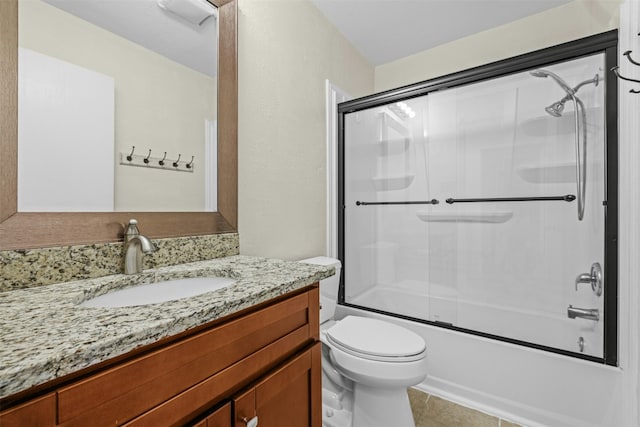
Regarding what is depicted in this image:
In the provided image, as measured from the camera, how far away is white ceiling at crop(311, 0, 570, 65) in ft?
6.28

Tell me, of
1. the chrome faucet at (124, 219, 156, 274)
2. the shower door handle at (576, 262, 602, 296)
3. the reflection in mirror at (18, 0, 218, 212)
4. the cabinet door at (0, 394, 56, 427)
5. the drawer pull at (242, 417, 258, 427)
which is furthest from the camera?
the shower door handle at (576, 262, 602, 296)

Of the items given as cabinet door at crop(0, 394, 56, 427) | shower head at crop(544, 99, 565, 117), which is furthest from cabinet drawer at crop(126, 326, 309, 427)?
shower head at crop(544, 99, 565, 117)

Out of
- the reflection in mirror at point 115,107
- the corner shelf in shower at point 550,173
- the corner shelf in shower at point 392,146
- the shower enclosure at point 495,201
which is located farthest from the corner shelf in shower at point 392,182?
the reflection in mirror at point 115,107

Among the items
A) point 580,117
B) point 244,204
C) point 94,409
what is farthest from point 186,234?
point 580,117

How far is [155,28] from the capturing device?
3.60 feet

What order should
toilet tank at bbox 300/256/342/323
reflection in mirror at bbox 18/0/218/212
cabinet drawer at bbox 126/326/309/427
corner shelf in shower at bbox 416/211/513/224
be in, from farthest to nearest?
1. corner shelf in shower at bbox 416/211/513/224
2. toilet tank at bbox 300/256/342/323
3. reflection in mirror at bbox 18/0/218/212
4. cabinet drawer at bbox 126/326/309/427

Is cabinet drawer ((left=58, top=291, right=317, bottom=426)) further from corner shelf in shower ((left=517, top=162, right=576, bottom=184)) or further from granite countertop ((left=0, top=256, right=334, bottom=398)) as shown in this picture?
corner shelf in shower ((left=517, top=162, right=576, bottom=184))

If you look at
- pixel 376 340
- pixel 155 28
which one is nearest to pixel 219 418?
pixel 376 340

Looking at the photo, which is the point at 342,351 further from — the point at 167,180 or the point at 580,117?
the point at 580,117

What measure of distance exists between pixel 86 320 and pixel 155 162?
0.69 metres

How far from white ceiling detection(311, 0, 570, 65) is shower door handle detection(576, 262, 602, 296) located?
5.48ft

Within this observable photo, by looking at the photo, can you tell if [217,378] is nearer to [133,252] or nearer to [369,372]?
[133,252]

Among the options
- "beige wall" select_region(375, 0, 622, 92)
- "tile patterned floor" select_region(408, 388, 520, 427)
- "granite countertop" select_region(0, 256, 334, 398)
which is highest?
"beige wall" select_region(375, 0, 622, 92)

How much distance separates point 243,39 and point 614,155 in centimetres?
178
